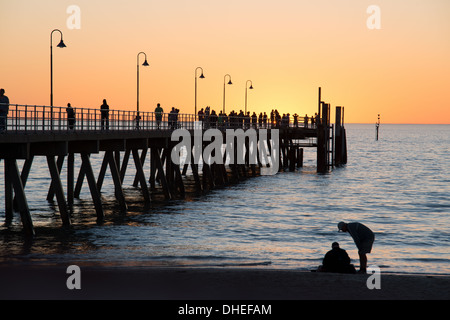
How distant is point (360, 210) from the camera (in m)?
31.9

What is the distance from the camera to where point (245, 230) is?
23875 mm

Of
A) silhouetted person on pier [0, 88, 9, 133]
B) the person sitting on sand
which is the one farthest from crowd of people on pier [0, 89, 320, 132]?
the person sitting on sand

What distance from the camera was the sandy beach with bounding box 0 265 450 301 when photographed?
37.6 feet

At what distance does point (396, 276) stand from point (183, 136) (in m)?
21.9

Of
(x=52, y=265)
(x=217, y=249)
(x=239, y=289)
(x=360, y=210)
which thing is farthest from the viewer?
(x=360, y=210)

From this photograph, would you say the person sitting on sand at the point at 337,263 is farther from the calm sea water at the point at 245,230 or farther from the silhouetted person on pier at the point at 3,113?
the silhouetted person on pier at the point at 3,113

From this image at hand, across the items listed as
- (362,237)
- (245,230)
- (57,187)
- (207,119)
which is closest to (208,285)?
(362,237)

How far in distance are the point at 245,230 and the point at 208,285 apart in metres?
11.6

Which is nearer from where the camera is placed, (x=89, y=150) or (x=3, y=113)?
(x=3, y=113)

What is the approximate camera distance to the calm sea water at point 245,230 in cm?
1759

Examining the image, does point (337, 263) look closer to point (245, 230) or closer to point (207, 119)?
point (245, 230)

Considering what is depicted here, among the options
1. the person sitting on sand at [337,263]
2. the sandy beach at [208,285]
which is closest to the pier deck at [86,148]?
the sandy beach at [208,285]

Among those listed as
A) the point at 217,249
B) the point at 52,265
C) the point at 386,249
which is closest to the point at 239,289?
the point at 52,265
